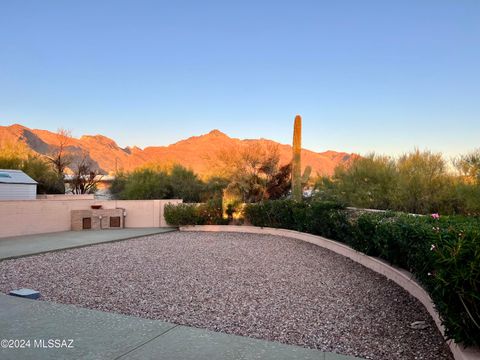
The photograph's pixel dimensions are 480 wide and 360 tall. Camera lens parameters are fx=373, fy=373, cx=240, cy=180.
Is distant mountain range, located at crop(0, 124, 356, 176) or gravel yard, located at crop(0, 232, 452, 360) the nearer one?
gravel yard, located at crop(0, 232, 452, 360)

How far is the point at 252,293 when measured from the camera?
579 cm

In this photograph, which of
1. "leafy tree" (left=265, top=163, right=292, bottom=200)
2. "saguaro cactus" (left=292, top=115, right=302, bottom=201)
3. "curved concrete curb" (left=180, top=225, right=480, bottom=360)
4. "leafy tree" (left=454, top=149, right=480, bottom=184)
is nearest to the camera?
"curved concrete curb" (left=180, top=225, right=480, bottom=360)

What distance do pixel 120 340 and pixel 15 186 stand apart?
1873 centimetres

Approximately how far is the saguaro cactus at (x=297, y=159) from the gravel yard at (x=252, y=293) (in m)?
5.36

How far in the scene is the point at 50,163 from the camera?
3166 centimetres

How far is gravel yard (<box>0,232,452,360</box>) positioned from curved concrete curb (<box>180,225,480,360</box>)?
0.42ft

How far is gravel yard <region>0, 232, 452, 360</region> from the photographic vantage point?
13.1 ft

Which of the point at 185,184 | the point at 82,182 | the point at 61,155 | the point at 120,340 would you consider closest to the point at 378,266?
the point at 120,340

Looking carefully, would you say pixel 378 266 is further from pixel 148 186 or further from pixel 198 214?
pixel 148 186

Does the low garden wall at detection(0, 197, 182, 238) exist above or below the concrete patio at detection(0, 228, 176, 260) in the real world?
above

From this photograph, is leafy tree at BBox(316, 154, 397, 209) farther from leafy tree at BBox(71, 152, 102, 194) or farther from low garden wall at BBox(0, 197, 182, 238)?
leafy tree at BBox(71, 152, 102, 194)

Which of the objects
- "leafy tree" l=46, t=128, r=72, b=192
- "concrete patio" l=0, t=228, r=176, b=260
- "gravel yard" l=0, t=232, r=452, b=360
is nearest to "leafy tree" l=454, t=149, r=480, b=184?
"gravel yard" l=0, t=232, r=452, b=360

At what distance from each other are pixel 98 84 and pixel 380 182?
18.9 metres

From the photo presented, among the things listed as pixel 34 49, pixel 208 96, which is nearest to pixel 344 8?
pixel 208 96
